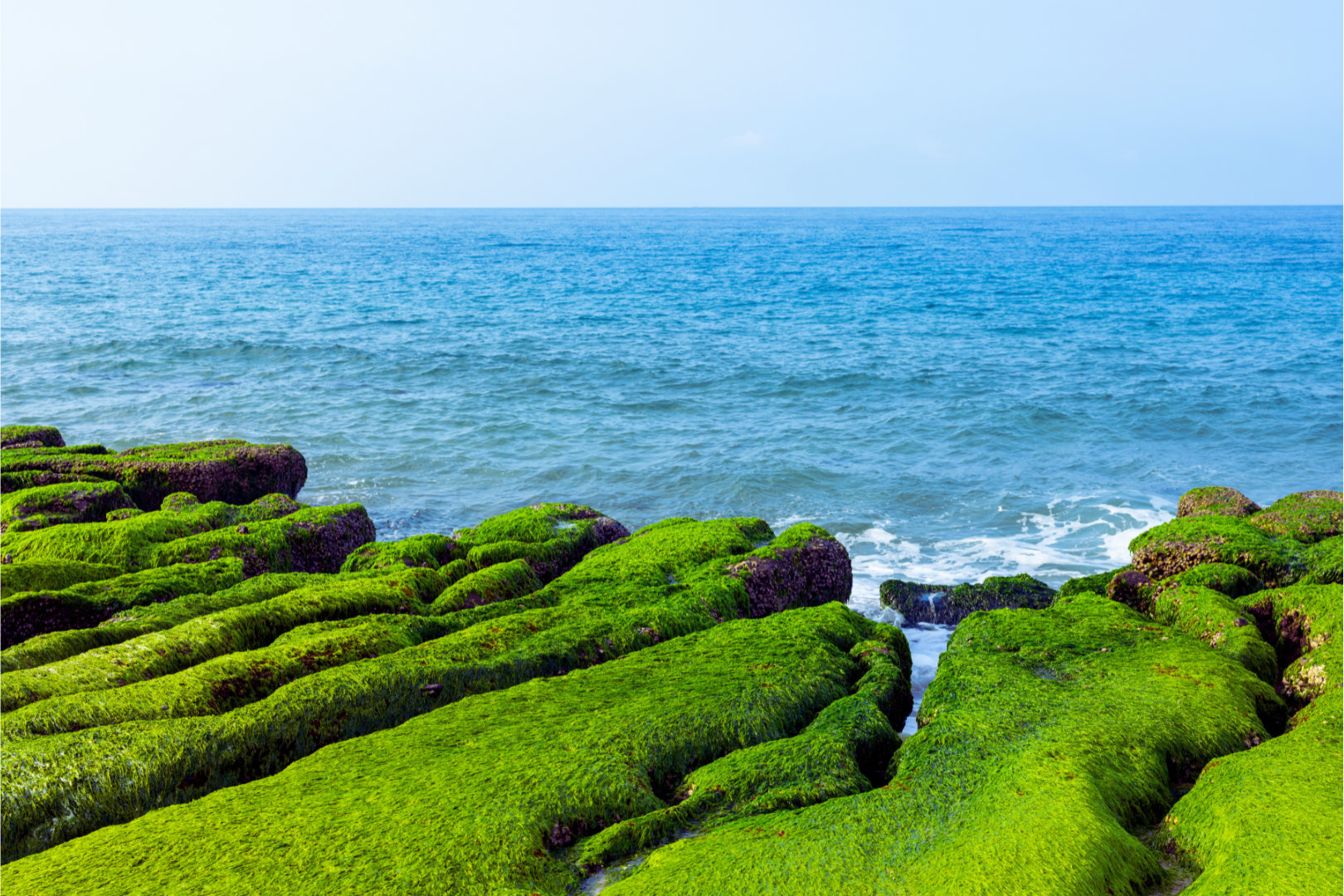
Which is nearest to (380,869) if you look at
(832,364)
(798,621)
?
(798,621)

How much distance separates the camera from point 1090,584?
838 centimetres

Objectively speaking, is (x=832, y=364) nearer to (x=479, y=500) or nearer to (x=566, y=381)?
(x=566, y=381)

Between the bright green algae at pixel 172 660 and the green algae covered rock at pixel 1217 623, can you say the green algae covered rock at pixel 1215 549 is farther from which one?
the bright green algae at pixel 172 660

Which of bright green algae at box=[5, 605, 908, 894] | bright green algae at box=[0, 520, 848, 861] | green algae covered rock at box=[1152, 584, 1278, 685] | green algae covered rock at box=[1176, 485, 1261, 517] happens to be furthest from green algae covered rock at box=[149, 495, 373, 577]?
green algae covered rock at box=[1176, 485, 1261, 517]

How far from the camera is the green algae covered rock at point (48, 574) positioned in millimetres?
7056

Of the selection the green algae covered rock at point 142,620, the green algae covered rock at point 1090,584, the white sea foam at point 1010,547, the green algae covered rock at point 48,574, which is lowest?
the white sea foam at point 1010,547

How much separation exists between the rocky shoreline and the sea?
5.29 feet

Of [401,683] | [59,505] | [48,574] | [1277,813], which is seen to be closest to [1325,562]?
[1277,813]

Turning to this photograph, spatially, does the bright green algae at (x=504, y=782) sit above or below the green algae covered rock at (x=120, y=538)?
below

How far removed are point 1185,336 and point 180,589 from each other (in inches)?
1311

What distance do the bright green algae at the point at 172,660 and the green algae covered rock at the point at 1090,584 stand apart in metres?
6.37

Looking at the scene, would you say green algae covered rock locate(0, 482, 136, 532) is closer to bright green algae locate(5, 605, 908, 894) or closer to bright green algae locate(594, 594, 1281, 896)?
bright green algae locate(5, 605, 908, 894)

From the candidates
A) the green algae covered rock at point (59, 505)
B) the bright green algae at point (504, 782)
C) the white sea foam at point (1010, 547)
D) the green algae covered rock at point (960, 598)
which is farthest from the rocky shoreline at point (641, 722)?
the white sea foam at point (1010, 547)

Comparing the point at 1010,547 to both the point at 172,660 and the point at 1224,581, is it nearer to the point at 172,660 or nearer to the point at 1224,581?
the point at 1224,581
